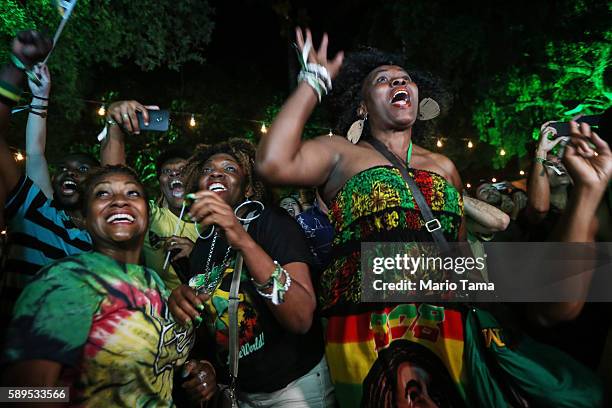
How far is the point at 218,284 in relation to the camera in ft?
7.72

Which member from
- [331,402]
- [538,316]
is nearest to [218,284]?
[331,402]

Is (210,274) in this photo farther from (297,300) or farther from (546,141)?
(546,141)

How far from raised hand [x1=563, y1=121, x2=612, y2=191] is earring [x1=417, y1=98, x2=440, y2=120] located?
1399mm

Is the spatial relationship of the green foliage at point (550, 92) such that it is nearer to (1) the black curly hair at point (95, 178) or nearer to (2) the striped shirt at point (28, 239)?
(1) the black curly hair at point (95, 178)

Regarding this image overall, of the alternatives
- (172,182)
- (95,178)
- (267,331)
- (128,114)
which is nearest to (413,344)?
(267,331)

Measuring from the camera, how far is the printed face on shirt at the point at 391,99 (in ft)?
8.27

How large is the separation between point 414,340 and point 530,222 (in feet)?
5.53

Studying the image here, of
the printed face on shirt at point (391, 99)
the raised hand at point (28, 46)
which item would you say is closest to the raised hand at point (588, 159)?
the printed face on shirt at point (391, 99)

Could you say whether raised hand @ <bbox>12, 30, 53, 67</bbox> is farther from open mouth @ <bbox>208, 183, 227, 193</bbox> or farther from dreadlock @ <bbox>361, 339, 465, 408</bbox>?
dreadlock @ <bbox>361, 339, 465, 408</bbox>

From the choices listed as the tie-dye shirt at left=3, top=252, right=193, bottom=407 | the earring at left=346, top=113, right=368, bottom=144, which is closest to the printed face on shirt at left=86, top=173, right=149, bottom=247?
the tie-dye shirt at left=3, top=252, right=193, bottom=407

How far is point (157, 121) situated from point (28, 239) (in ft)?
3.01

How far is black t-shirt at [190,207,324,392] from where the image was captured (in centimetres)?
235

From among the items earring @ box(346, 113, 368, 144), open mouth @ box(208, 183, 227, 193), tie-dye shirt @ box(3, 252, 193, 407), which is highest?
earring @ box(346, 113, 368, 144)

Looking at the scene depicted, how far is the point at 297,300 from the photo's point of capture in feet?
7.13
